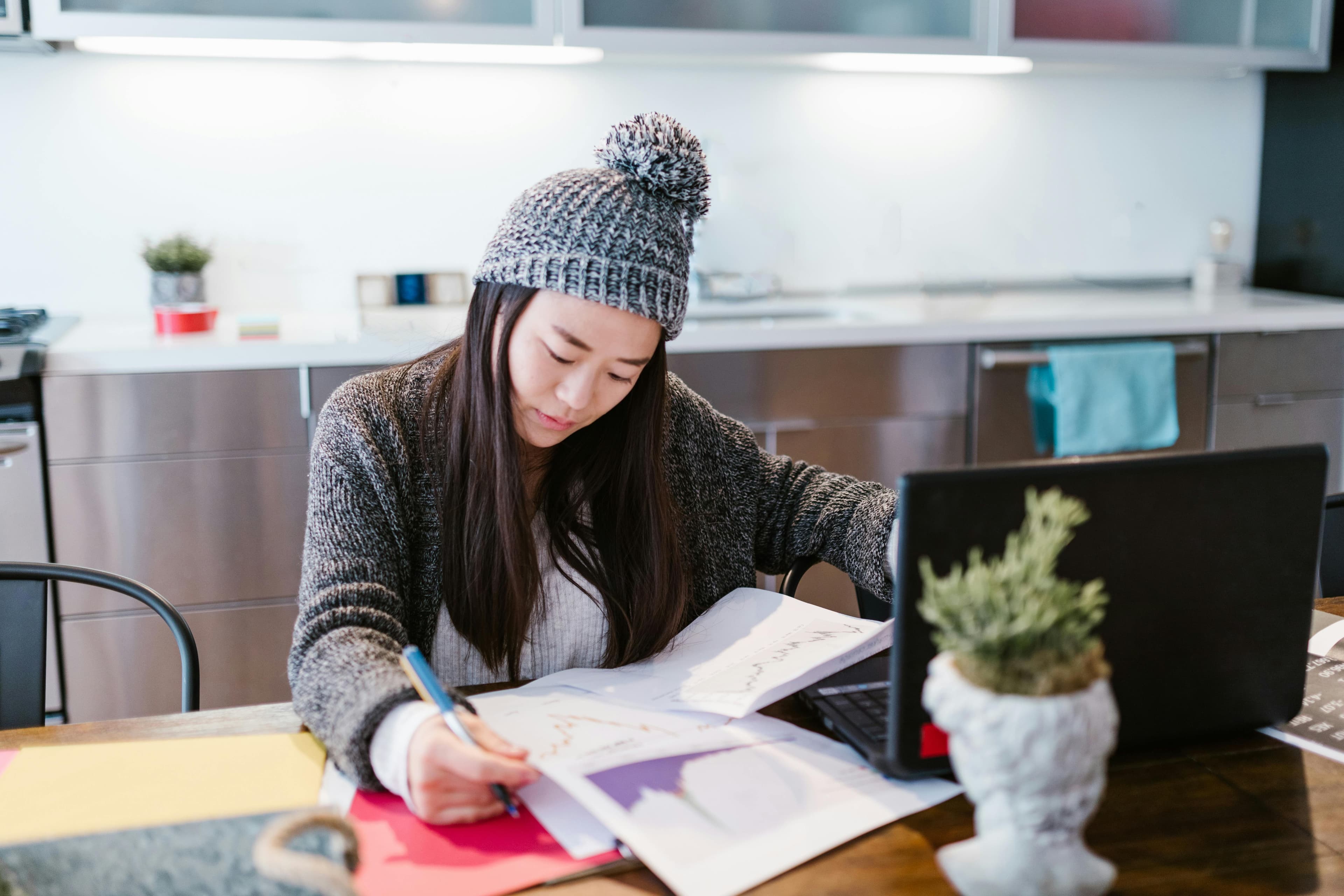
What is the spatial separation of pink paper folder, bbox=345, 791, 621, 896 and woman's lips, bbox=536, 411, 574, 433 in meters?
A: 0.45

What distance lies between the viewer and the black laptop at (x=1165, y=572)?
0.71 metres

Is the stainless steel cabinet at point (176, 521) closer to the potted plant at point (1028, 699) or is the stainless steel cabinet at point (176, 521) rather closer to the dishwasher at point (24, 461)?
the dishwasher at point (24, 461)

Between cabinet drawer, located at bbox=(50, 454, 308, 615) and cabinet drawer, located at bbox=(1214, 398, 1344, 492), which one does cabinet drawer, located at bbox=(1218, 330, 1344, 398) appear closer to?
cabinet drawer, located at bbox=(1214, 398, 1344, 492)

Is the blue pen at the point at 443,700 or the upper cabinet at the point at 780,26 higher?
the upper cabinet at the point at 780,26

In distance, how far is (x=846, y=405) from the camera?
2.57 metres

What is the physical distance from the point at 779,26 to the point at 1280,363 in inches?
57.3

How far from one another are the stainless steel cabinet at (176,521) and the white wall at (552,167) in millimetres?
600

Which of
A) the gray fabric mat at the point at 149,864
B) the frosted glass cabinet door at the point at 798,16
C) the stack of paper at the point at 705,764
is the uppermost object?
the frosted glass cabinet door at the point at 798,16

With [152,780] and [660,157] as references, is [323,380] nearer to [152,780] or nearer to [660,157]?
[660,157]

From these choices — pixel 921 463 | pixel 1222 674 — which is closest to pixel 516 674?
pixel 1222 674

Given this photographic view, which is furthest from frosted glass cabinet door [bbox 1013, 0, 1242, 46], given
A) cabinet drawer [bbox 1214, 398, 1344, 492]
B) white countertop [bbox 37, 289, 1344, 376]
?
cabinet drawer [bbox 1214, 398, 1344, 492]

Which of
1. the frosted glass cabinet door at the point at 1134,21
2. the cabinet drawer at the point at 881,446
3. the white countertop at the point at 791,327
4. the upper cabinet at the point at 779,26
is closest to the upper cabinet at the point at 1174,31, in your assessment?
the frosted glass cabinet door at the point at 1134,21

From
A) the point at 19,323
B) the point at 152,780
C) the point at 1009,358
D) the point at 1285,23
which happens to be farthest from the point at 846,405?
the point at 152,780

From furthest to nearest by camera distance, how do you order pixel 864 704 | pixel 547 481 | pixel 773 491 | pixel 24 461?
pixel 24 461 < pixel 773 491 < pixel 547 481 < pixel 864 704
